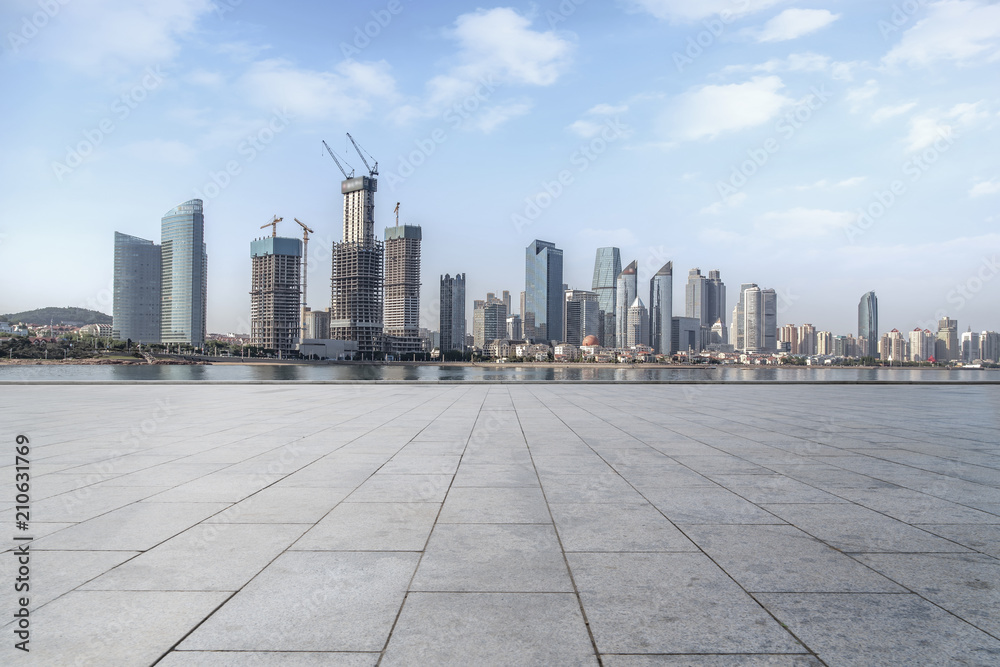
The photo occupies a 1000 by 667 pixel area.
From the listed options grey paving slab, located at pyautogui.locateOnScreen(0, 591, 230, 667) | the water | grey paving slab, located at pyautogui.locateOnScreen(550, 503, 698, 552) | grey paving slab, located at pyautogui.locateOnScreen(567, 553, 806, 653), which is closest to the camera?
grey paving slab, located at pyautogui.locateOnScreen(0, 591, 230, 667)

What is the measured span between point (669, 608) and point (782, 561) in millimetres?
1630

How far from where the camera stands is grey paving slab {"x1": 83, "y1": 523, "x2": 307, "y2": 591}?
452 cm

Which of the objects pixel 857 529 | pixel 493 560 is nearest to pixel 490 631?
pixel 493 560

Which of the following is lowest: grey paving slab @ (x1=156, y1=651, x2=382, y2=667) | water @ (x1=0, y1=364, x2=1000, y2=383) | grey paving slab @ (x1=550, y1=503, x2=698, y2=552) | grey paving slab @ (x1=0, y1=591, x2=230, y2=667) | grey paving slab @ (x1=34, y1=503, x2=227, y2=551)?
water @ (x1=0, y1=364, x2=1000, y2=383)

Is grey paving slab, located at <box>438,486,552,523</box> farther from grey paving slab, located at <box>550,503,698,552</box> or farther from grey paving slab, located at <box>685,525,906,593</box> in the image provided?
grey paving slab, located at <box>685,525,906,593</box>

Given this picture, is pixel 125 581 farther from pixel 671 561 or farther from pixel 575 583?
pixel 671 561

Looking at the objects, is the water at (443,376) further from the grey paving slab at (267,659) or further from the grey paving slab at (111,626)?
the grey paving slab at (267,659)

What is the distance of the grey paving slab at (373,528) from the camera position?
5.39 meters

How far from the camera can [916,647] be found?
11.7 feet

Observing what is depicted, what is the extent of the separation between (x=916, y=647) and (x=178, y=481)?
8.85m

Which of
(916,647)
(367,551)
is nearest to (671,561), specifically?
(916,647)

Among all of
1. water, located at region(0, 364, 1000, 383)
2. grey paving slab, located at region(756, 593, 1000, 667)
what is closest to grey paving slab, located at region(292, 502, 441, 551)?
grey paving slab, located at region(756, 593, 1000, 667)

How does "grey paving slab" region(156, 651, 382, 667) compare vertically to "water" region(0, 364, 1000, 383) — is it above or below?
above

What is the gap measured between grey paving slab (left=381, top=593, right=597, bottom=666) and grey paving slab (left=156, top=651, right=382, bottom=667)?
0.64 feet
